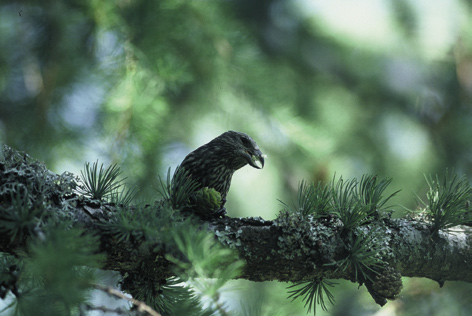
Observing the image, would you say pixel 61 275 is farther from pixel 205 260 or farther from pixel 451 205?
pixel 451 205

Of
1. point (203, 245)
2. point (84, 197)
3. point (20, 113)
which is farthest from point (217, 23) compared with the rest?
point (203, 245)

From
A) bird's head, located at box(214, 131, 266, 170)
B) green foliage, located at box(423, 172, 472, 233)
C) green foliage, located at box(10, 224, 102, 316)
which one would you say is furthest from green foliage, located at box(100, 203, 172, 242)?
bird's head, located at box(214, 131, 266, 170)

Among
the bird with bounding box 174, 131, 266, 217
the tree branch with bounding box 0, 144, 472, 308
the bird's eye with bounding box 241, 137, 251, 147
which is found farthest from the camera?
the bird's eye with bounding box 241, 137, 251, 147

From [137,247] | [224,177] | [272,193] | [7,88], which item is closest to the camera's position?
[137,247]

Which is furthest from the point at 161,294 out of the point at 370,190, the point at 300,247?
the point at 370,190

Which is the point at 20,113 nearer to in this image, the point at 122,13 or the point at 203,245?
the point at 122,13

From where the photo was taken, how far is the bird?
291 centimetres

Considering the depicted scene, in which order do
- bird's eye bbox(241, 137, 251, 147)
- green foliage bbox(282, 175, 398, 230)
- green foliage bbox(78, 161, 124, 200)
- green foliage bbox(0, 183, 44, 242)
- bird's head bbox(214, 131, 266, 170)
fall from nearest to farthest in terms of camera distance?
green foliage bbox(0, 183, 44, 242) → green foliage bbox(78, 161, 124, 200) → green foliage bbox(282, 175, 398, 230) → bird's head bbox(214, 131, 266, 170) → bird's eye bbox(241, 137, 251, 147)

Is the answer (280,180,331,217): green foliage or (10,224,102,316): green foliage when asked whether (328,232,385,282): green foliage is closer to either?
(280,180,331,217): green foliage

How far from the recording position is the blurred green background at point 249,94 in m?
3.44

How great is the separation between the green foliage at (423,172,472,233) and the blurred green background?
1177 millimetres

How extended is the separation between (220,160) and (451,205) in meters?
1.30

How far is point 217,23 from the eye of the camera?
365cm

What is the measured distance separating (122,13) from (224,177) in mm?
1297
